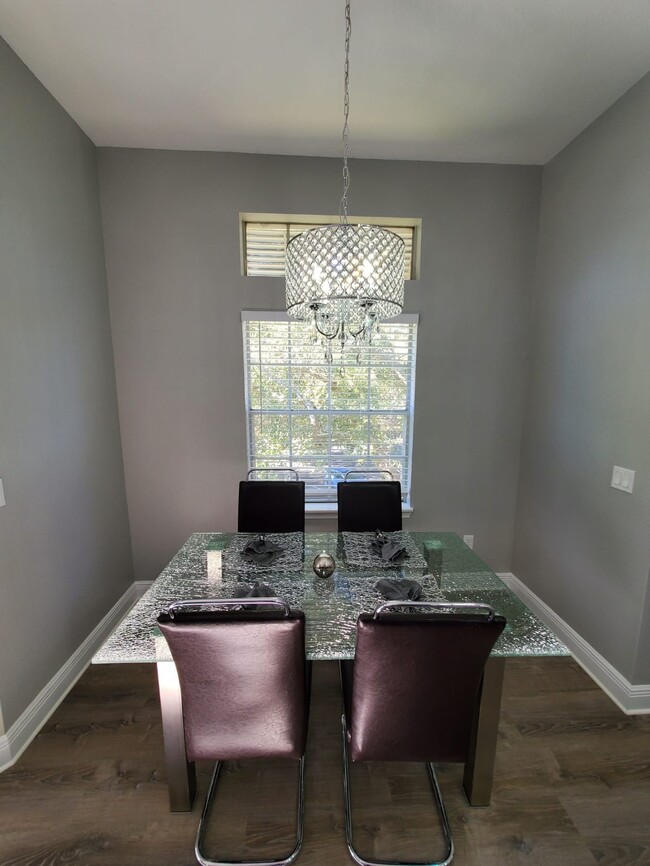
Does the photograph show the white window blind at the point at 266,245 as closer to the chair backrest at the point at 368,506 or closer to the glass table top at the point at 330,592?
the chair backrest at the point at 368,506

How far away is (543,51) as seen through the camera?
5.06 ft

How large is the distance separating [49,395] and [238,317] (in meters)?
1.18

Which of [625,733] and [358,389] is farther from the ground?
[358,389]

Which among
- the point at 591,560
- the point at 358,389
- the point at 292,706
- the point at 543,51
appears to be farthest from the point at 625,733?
the point at 543,51

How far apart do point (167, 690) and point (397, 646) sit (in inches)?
32.6

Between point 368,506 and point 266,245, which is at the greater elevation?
point 266,245

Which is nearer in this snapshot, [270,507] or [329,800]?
[329,800]

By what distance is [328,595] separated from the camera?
4.66 ft

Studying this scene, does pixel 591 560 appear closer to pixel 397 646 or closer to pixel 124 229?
pixel 397 646

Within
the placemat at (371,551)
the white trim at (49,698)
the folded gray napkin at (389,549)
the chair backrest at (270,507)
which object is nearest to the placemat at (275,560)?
the chair backrest at (270,507)

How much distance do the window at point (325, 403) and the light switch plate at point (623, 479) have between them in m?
1.19

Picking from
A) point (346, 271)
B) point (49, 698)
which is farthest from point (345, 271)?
point (49, 698)

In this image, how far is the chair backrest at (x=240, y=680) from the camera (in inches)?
38.0

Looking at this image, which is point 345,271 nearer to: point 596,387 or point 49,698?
point 596,387
